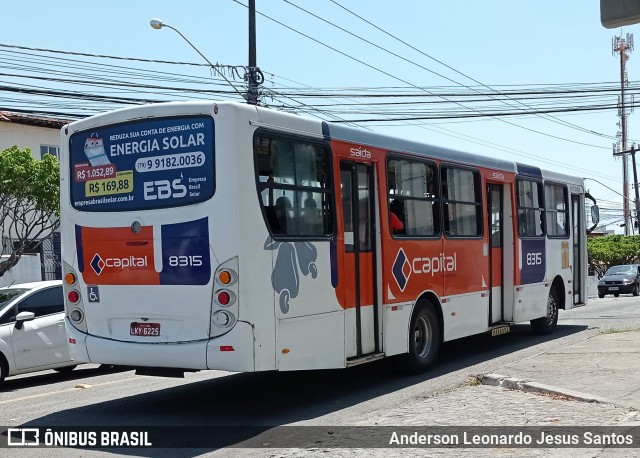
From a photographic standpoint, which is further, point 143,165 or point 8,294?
point 8,294

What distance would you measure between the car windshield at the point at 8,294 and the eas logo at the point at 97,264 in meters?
3.85

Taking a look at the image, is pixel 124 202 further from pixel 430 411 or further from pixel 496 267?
pixel 496 267

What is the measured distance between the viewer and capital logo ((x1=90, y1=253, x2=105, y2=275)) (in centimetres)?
925

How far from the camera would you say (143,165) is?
9.09m

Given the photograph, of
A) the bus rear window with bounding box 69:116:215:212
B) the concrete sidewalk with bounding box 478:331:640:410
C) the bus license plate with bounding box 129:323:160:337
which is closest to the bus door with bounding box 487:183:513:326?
the concrete sidewalk with bounding box 478:331:640:410

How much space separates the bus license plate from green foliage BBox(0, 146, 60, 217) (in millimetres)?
12220

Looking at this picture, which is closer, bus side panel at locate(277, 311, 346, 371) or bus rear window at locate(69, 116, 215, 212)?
bus rear window at locate(69, 116, 215, 212)

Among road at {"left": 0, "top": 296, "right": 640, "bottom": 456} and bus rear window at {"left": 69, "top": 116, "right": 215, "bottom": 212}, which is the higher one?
bus rear window at {"left": 69, "top": 116, "right": 215, "bottom": 212}

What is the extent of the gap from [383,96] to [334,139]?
1603cm

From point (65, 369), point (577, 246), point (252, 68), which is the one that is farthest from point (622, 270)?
point (65, 369)

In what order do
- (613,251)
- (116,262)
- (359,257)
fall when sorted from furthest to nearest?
(613,251), (359,257), (116,262)

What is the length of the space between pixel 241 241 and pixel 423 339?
4501 millimetres

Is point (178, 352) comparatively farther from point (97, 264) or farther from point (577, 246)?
point (577, 246)

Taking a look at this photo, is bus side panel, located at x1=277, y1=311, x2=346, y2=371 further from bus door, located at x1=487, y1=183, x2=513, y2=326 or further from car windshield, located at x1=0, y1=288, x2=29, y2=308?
car windshield, located at x1=0, y1=288, x2=29, y2=308
